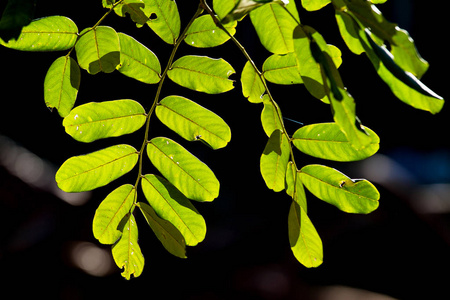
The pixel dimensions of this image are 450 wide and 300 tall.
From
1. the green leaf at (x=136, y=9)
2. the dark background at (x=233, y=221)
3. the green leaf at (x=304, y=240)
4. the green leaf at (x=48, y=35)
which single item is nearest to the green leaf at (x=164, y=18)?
the green leaf at (x=136, y=9)

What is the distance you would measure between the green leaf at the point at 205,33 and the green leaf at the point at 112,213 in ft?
1.02

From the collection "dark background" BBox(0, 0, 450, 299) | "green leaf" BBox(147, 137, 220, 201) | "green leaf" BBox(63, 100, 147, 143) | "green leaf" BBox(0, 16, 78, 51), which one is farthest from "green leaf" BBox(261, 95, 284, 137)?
"dark background" BBox(0, 0, 450, 299)

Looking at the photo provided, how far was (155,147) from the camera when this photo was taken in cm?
91

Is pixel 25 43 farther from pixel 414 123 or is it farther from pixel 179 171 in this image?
pixel 414 123

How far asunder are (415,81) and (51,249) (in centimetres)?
361

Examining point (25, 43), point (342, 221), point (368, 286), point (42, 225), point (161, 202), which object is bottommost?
point (368, 286)

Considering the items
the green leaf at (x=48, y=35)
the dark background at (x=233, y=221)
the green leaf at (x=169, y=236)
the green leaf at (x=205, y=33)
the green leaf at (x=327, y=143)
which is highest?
the green leaf at (x=48, y=35)

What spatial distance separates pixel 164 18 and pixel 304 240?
0.48m

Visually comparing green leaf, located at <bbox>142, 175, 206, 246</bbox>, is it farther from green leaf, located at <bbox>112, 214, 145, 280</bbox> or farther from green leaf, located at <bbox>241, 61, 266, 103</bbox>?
green leaf, located at <bbox>241, 61, 266, 103</bbox>

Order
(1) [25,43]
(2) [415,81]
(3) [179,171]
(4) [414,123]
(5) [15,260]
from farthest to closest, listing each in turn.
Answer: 1. (4) [414,123]
2. (5) [15,260]
3. (3) [179,171]
4. (1) [25,43]
5. (2) [415,81]

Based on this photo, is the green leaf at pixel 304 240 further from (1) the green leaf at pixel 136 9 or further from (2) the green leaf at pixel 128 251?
(1) the green leaf at pixel 136 9

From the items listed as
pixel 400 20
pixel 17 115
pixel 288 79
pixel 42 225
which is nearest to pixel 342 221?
pixel 400 20

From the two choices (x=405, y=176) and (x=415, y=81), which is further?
(x=405, y=176)

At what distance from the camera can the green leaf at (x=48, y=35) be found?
2.44 ft
